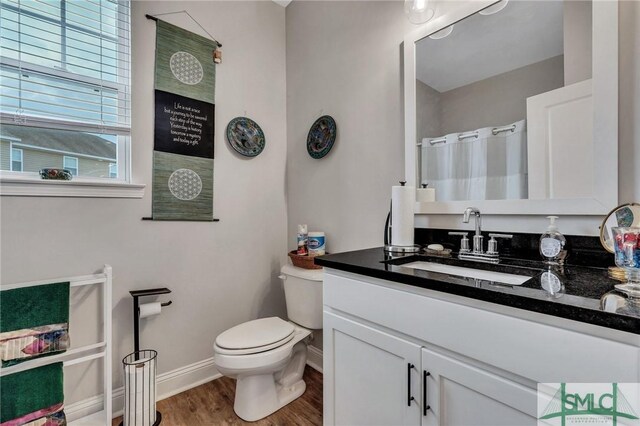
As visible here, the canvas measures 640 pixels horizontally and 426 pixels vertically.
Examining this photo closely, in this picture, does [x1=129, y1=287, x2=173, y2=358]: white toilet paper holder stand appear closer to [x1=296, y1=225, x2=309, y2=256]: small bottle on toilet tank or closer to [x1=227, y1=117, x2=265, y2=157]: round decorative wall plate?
[x1=296, y1=225, x2=309, y2=256]: small bottle on toilet tank

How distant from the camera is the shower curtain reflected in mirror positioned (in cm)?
119

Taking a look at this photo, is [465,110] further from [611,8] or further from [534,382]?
[534,382]

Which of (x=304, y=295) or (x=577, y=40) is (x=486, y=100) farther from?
(x=304, y=295)

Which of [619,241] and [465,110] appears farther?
[465,110]

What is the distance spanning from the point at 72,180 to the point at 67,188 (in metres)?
0.05

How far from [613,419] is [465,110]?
117 centimetres

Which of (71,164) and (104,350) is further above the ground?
(71,164)

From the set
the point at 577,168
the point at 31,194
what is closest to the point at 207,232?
the point at 31,194

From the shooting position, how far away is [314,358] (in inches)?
79.8


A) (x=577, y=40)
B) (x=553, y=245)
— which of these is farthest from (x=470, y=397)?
(x=577, y=40)

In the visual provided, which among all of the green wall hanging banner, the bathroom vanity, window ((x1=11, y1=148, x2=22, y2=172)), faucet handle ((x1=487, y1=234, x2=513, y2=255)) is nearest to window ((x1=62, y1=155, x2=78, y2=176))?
window ((x1=11, y1=148, x2=22, y2=172))

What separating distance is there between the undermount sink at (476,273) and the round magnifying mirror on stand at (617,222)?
233 millimetres

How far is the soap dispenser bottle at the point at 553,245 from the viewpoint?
1.01 meters

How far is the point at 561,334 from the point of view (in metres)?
0.65
